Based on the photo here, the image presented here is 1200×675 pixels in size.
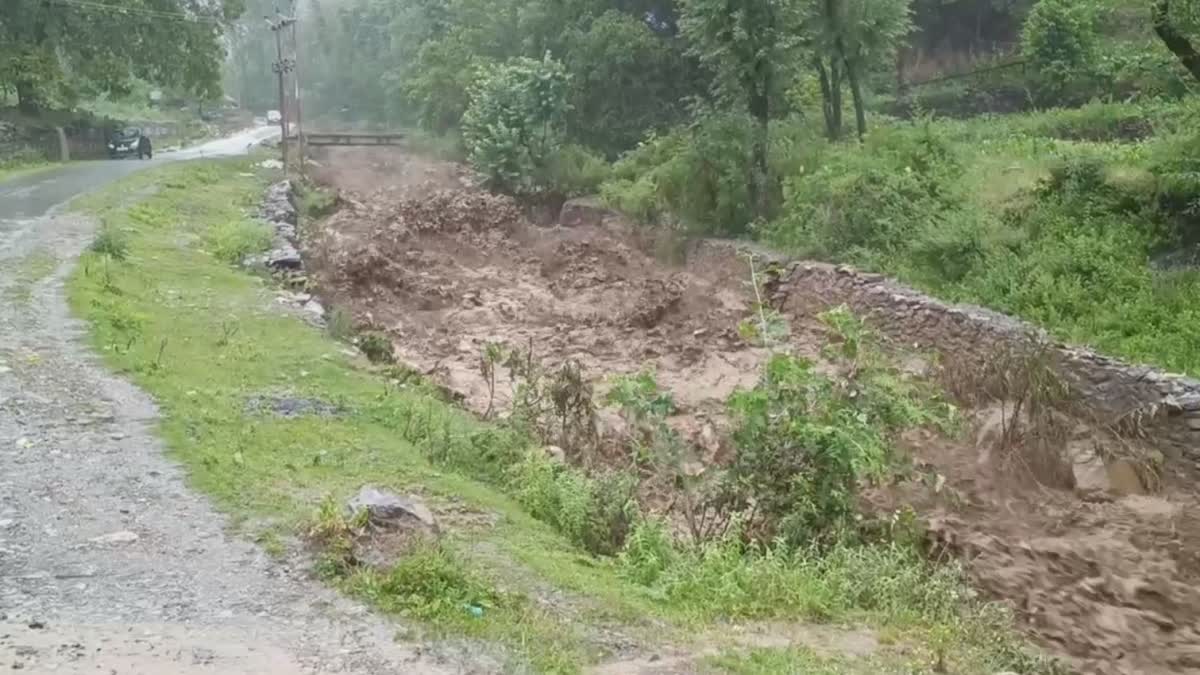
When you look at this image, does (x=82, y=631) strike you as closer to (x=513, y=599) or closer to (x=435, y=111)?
(x=513, y=599)

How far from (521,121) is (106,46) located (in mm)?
17620

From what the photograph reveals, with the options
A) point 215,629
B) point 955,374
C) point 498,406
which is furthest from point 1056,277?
point 215,629

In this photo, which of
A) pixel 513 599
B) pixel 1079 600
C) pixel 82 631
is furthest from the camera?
pixel 1079 600

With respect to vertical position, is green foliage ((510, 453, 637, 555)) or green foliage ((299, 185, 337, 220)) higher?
green foliage ((299, 185, 337, 220))

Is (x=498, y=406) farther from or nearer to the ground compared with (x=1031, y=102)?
nearer to the ground

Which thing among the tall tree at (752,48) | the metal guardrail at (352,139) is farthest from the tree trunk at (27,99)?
the tall tree at (752,48)

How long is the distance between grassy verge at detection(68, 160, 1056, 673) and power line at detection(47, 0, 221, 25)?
29725 mm

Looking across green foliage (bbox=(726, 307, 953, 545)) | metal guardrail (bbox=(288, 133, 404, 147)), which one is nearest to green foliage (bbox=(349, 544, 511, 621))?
green foliage (bbox=(726, 307, 953, 545))

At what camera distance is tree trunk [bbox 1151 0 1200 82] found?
15.0 metres

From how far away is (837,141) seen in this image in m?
25.7

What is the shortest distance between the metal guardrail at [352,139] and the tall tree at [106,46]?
837 centimetres

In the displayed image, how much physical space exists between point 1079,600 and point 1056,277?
785 centimetres

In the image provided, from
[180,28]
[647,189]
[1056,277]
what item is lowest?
[1056,277]

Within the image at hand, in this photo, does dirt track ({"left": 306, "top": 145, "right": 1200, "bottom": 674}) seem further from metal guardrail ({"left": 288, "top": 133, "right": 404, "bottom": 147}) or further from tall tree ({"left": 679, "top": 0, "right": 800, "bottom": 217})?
metal guardrail ({"left": 288, "top": 133, "right": 404, "bottom": 147})
